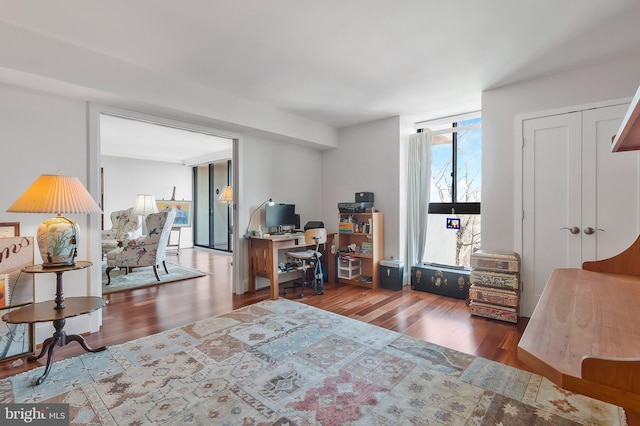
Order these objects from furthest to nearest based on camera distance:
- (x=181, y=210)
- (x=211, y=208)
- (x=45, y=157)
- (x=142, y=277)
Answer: (x=211, y=208) → (x=181, y=210) → (x=142, y=277) → (x=45, y=157)

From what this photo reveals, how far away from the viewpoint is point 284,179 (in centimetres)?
470

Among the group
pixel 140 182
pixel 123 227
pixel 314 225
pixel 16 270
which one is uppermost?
pixel 140 182

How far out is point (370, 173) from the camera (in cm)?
461

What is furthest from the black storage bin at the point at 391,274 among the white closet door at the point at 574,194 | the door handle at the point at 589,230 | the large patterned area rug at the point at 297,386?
the door handle at the point at 589,230

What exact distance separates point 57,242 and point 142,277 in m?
3.01

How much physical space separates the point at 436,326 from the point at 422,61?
8.18 ft

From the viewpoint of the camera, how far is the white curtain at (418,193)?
4215 mm

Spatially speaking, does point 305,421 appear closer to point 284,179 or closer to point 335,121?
point 284,179

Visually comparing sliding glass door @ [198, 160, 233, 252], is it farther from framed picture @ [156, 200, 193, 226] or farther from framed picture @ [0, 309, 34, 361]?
framed picture @ [0, 309, 34, 361]

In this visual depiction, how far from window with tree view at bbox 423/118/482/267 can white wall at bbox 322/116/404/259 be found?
1.64 ft

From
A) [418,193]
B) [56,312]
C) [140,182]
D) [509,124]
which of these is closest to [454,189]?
[418,193]

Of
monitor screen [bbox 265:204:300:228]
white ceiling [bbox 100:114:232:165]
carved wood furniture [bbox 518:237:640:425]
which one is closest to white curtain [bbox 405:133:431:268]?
monitor screen [bbox 265:204:300:228]

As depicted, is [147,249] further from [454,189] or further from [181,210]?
[454,189]

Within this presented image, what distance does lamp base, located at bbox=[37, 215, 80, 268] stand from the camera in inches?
84.7
